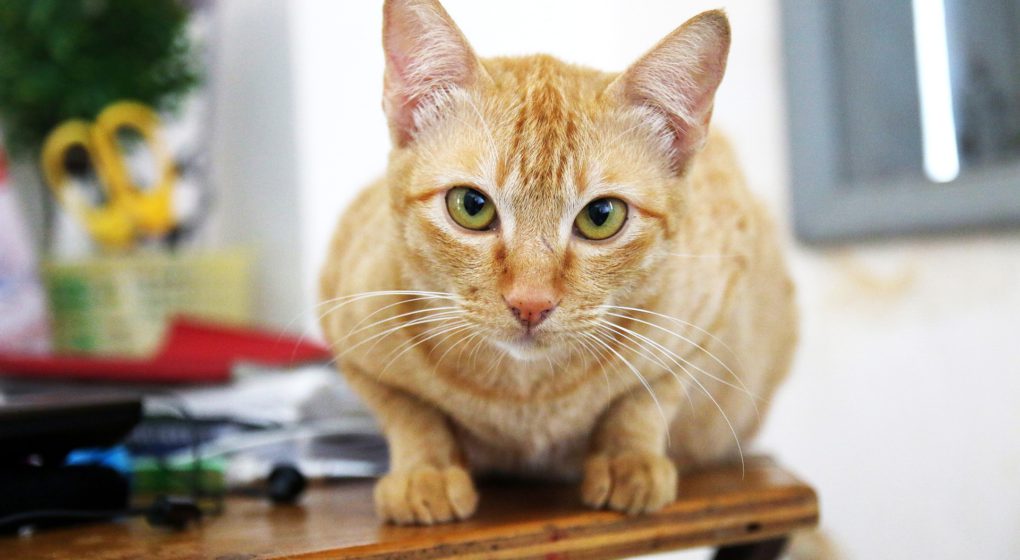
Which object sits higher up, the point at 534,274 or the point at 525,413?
the point at 534,274

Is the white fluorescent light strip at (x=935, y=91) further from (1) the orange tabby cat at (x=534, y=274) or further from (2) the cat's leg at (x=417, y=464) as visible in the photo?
(2) the cat's leg at (x=417, y=464)

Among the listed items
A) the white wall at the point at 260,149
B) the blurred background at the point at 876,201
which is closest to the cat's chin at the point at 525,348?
the blurred background at the point at 876,201

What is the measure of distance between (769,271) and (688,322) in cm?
23

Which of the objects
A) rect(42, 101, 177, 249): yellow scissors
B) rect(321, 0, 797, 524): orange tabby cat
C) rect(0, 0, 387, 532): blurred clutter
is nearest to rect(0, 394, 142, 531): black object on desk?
rect(0, 0, 387, 532): blurred clutter

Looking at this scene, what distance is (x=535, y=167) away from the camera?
651 millimetres

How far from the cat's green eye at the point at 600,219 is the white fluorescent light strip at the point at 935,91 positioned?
21.2 inches

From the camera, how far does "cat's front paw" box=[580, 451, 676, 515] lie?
2.23 ft

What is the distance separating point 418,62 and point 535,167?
0.13m

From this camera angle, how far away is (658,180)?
0.71m

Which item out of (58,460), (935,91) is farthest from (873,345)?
(58,460)

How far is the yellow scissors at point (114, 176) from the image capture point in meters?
1.69

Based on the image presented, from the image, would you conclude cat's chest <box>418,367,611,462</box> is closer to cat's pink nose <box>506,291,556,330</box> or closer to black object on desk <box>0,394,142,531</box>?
cat's pink nose <box>506,291,556,330</box>

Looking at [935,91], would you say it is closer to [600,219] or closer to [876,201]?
[876,201]

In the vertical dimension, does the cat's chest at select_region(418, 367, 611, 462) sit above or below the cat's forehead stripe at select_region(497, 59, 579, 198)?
below
